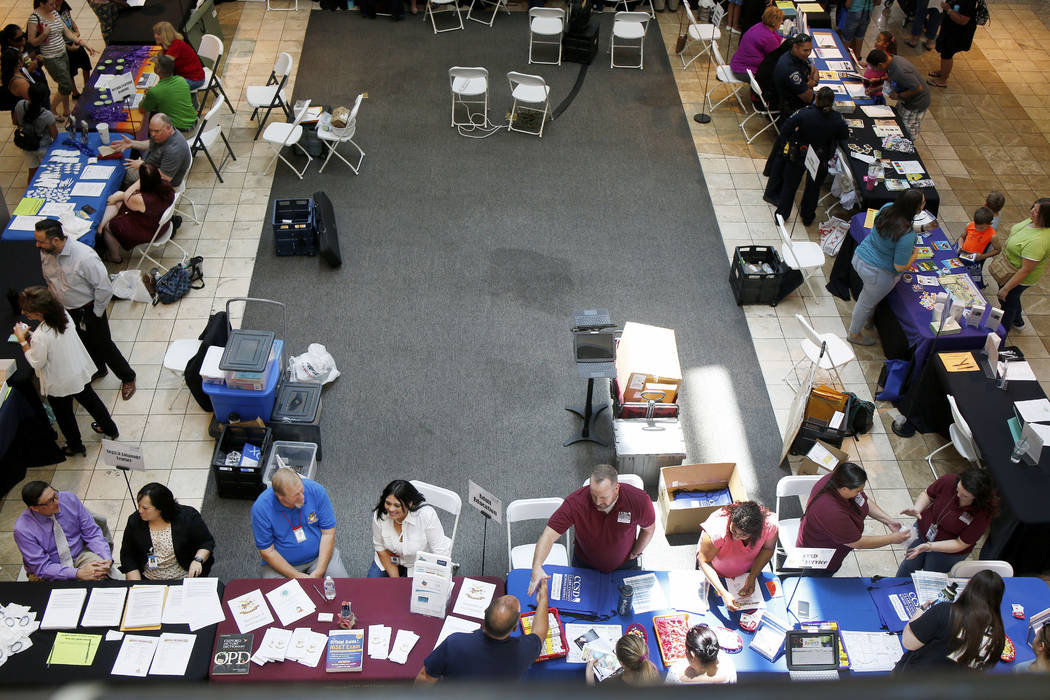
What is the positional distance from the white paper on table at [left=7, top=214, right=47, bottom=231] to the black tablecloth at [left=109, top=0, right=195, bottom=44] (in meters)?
3.53

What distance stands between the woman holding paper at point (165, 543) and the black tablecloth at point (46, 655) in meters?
0.25

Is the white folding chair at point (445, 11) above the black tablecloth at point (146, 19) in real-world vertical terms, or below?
below

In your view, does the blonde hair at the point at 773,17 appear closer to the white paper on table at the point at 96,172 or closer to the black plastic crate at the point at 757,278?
the black plastic crate at the point at 757,278

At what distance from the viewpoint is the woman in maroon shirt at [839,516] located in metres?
5.04

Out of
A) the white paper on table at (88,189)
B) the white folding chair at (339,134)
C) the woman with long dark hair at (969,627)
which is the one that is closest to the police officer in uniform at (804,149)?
the white folding chair at (339,134)

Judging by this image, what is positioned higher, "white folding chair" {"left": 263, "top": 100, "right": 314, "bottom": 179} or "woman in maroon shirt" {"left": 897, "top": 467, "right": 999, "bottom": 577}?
"woman in maroon shirt" {"left": 897, "top": 467, "right": 999, "bottom": 577}

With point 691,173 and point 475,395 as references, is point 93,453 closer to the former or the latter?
point 475,395

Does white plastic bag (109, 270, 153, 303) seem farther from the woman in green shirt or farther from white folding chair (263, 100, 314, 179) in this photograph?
the woman in green shirt

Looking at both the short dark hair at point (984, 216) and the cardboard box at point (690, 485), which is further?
the short dark hair at point (984, 216)

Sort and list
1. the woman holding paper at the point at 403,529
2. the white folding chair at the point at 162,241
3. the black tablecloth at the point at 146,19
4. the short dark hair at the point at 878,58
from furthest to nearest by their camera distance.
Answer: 1. the black tablecloth at the point at 146,19
2. the short dark hair at the point at 878,58
3. the white folding chair at the point at 162,241
4. the woman holding paper at the point at 403,529

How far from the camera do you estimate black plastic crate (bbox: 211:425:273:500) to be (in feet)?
21.2

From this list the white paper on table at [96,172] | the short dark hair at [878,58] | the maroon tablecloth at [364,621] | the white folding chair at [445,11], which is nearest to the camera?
the maroon tablecloth at [364,621]

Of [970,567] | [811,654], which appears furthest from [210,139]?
[970,567]

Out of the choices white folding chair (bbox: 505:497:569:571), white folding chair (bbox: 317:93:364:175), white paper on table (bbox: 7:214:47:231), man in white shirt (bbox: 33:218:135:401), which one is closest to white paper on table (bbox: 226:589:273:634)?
white folding chair (bbox: 505:497:569:571)
